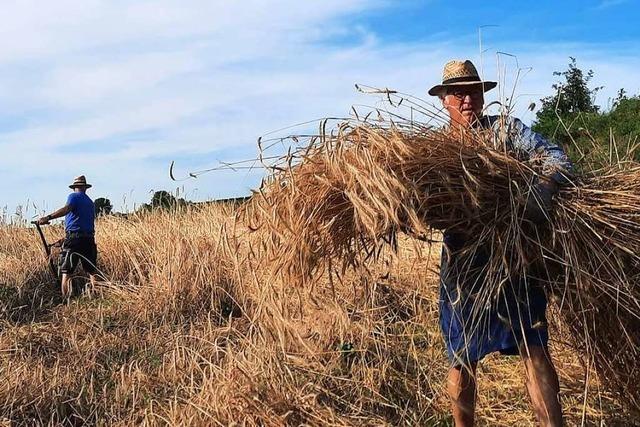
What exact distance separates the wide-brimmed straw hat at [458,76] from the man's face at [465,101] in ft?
0.10

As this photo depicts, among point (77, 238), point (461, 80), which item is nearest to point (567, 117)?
point (461, 80)

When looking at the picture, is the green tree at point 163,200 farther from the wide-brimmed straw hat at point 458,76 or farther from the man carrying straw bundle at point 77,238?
the wide-brimmed straw hat at point 458,76

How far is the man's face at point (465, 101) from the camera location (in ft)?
9.48

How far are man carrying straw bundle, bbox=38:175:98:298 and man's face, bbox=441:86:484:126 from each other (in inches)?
202

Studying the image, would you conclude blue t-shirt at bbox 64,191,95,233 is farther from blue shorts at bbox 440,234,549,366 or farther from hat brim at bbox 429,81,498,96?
blue shorts at bbox 440,234,549,366

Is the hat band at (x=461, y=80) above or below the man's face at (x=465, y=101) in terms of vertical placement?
above

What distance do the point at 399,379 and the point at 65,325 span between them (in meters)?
3.32

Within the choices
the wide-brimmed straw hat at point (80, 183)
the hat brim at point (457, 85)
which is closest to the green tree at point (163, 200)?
the wide-brimmed straw hat at point (80, 183)

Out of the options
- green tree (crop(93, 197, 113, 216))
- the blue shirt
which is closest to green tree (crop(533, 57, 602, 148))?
the blue shirt

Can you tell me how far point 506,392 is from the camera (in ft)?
12.2

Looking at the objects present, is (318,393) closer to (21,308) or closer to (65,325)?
(65,325)

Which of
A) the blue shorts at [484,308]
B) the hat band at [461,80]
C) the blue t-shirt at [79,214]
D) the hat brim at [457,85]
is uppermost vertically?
the hat band at [461,80]

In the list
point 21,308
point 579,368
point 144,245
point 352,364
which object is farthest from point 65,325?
point 579,368

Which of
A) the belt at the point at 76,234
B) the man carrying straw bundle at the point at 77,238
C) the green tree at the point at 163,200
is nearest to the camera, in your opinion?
the man carrying straw bundle at the point at 77,238
